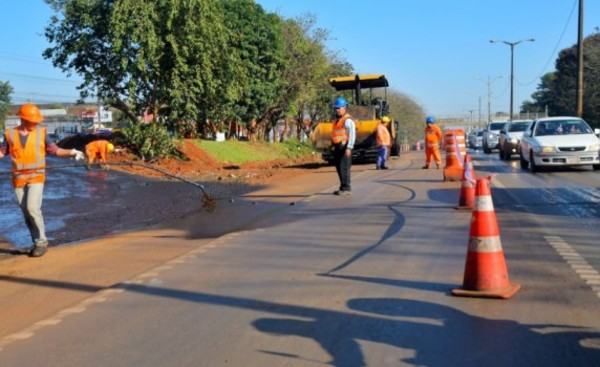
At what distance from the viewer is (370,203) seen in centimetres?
1268

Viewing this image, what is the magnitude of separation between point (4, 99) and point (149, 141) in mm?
68047

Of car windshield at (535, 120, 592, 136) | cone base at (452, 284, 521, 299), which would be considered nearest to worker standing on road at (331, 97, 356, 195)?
cone base at (452, 284, 521, 299)

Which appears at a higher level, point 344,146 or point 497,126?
point 497,126

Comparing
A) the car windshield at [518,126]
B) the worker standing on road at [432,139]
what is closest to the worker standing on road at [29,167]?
the worker standing on road at [432,139]

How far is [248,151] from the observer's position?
32969 mm

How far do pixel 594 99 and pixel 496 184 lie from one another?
126ft

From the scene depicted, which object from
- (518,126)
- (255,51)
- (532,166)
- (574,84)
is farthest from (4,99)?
(532,166)

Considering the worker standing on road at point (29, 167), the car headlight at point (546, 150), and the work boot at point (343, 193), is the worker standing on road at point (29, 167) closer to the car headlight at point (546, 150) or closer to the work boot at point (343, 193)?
the work boot at point (343, 193)

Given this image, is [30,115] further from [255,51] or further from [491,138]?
[491,138]

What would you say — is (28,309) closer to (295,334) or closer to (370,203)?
(295,334)

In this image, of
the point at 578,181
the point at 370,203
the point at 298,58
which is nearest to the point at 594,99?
the point at 298,58

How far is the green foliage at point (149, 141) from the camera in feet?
78.1

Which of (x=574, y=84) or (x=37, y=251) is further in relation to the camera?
(x=574, y=84)

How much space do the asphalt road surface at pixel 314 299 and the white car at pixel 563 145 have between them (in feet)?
28.0
